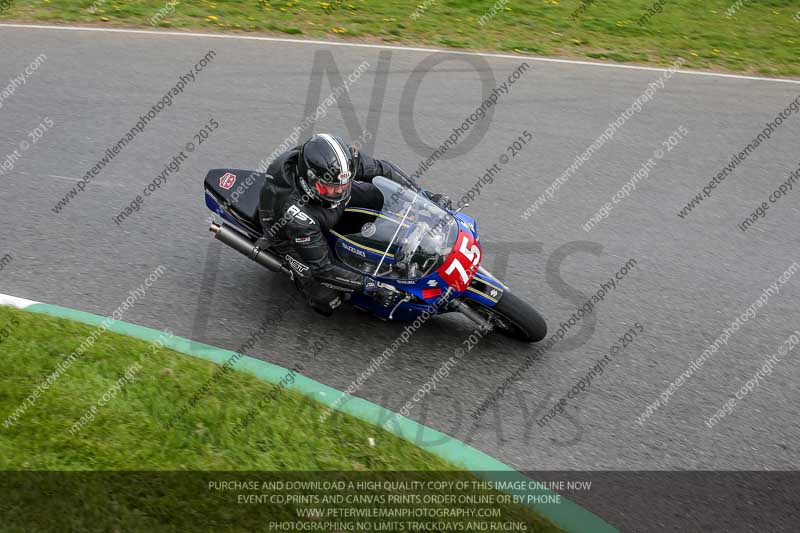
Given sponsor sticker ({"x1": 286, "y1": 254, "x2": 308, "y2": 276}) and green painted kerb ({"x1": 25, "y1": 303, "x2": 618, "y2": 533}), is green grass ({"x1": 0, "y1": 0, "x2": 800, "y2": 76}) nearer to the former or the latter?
sponsor sticker ({"x1": 286, "y1": 254, "x2": 308, "y2": 276})

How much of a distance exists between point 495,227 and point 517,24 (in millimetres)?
7637

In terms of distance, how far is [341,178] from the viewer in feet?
20.2

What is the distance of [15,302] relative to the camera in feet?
21.7

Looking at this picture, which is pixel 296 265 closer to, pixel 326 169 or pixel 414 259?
pixel 326 169

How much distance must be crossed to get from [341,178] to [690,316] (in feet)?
11.9

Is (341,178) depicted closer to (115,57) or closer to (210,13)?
(115,57)

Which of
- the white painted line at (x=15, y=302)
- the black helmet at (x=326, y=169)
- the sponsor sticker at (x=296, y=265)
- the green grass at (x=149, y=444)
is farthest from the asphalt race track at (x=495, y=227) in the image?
the black helmet at (x=326, y=169)

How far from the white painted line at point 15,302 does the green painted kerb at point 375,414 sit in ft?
0.23

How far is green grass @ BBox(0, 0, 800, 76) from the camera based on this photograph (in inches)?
524

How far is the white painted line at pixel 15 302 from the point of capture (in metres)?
6.53

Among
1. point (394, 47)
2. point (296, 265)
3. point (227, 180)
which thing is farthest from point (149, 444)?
Answer: point (394, 47)

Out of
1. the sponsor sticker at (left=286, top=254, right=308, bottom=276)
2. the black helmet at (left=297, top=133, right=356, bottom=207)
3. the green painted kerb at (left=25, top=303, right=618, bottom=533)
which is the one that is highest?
the black helmet at (left=297, top=133, right=356, bottom=207)

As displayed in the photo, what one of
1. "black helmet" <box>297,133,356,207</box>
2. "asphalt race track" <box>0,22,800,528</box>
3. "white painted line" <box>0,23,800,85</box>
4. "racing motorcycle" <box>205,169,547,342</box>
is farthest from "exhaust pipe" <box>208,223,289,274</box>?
"white painted line" <box>0,23,800,85</box>

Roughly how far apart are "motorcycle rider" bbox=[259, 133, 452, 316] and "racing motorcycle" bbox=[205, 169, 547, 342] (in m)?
0.10
